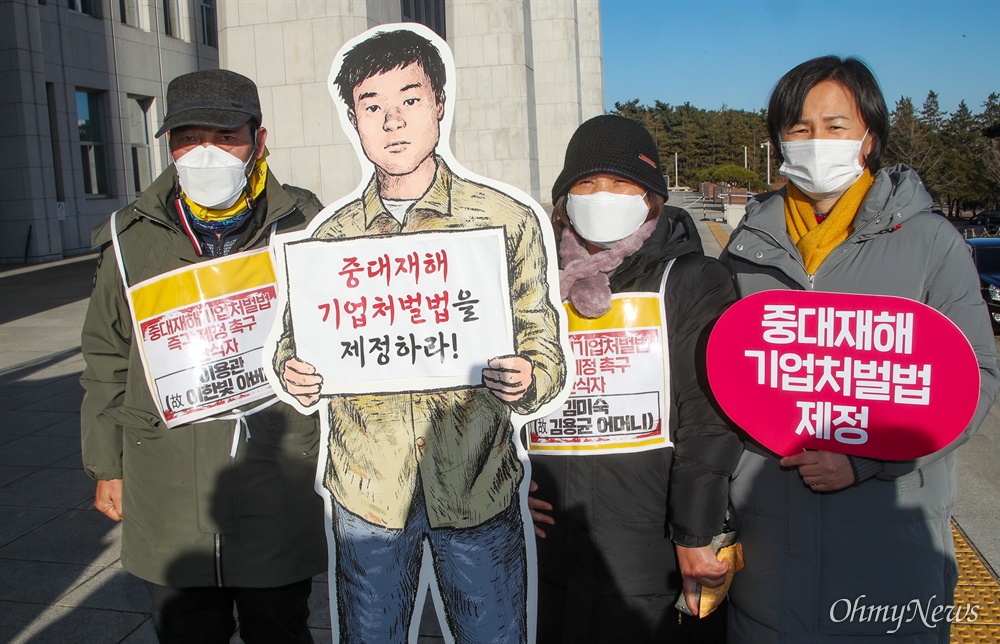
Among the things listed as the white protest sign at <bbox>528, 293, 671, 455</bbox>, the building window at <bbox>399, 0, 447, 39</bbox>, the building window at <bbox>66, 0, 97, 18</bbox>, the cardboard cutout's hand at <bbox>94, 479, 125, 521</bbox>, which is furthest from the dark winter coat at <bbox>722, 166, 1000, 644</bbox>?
the building window at <bbox>66, 0, 97, 18</bbox>

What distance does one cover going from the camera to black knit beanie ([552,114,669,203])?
2471mm

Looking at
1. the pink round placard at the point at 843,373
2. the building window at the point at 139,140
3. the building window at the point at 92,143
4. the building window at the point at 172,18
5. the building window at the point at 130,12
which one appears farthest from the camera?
the building window at the point at 172,18

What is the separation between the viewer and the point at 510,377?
2453mm

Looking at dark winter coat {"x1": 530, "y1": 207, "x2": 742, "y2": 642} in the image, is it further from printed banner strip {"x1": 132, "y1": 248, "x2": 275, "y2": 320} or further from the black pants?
printed banner strip {"x1": 132, "y1": 248, "x2": 275, "y2": 320}

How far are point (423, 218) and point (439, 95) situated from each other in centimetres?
38

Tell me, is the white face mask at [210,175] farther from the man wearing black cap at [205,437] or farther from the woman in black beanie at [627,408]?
the woman in black beanie at [627,408]

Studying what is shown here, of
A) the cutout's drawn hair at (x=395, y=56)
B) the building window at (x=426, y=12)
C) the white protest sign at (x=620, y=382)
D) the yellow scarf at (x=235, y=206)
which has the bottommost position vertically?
the white protest sign at (x=620, y=382)

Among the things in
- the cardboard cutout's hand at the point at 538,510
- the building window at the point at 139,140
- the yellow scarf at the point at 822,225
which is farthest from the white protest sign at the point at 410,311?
the building window at the point at 139,140

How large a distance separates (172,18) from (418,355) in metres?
27.8

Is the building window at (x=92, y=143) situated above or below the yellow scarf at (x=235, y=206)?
above

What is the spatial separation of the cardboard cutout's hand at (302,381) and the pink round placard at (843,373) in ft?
3.97

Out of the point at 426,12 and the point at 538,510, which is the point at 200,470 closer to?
the point at 538,510

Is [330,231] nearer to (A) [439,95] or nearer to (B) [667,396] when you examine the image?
(A) [439,95]

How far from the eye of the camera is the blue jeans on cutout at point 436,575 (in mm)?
2525
